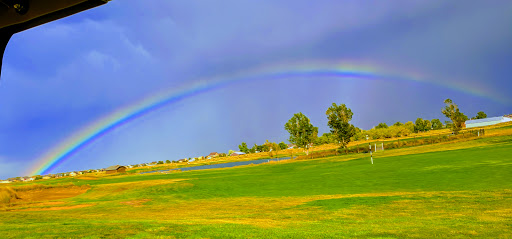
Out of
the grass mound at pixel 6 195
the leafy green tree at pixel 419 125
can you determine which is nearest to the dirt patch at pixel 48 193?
the grass mound at pixel 6 195

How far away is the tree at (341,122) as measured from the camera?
81938 mm

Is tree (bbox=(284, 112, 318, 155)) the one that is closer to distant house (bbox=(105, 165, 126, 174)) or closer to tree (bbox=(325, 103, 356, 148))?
tree (bbox=(325, 103, 356, 148))

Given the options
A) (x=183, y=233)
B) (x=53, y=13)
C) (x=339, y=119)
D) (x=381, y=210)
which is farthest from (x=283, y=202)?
(x=339, y=119)

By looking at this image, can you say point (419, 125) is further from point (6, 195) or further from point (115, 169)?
point (6, 195)

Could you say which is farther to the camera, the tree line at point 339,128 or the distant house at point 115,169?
the distant house at point 115,169

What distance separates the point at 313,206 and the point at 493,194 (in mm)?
8584

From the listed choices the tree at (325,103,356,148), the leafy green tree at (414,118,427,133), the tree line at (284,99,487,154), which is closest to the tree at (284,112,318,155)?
the tree line at (284,99,487,154)

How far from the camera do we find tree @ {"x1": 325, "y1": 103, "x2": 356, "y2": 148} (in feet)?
269

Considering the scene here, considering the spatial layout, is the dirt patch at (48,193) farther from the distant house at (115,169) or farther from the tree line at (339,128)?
the distant house at (115,169)

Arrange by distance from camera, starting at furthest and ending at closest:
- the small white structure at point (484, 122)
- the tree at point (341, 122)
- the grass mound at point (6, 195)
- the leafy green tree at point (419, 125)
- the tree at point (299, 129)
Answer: the leafy green tree at point (419, 125)
the small white structure at point (484, 122)
the tree at point (299, 129)
the tree at point (341, 122)
the grass mound at point (6, 195)

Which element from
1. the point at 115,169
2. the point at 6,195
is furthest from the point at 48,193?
the point at 115,169

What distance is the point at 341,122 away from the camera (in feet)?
270

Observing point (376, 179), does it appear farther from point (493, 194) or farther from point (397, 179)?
point (493, 194)

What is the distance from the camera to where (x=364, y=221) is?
1116 centimetres
